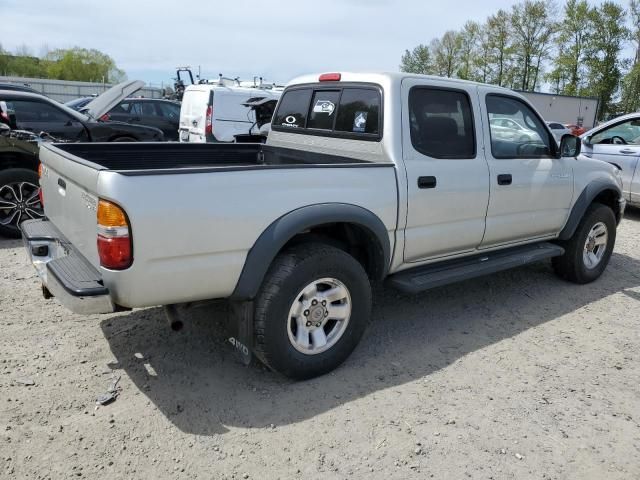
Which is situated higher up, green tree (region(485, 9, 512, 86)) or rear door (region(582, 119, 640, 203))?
green tree (region(485, 9, 512, 86))

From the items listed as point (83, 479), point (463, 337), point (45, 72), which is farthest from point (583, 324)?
point (45, 72)

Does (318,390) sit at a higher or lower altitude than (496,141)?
lower

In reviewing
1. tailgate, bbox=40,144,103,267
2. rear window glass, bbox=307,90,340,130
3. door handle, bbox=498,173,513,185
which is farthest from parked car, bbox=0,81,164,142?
door handle, bbox=498,173,513,185

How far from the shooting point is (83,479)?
96.6 inches

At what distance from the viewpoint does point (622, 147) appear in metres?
8.42

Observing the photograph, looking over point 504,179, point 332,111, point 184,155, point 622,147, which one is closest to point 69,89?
point 622,147

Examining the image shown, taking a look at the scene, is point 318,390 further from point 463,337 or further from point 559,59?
point 559,59

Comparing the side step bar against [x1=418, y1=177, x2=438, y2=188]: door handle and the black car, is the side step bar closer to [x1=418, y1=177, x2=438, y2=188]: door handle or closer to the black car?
[x1=418, y1=177, x2=438, y2=188]: door handle

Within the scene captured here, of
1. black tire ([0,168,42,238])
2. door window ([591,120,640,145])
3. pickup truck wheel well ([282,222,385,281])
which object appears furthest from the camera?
door window ([591,120,640,145])

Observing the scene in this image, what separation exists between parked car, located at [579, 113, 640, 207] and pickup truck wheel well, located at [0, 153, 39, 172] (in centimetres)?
743

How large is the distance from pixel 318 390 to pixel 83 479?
136 cm

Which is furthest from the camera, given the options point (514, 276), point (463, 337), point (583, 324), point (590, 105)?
point (590, 105)

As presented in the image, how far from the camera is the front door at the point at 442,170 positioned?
12.1 feet

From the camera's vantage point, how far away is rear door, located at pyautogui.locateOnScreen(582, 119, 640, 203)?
8.23 metres
